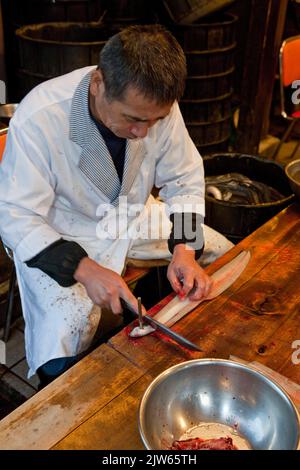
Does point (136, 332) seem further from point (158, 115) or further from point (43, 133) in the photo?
point (43, 133)

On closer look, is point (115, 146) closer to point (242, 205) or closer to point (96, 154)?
point (96, 154)

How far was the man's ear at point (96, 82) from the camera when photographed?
1828 mm

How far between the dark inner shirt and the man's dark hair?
381 mm

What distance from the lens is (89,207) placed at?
232cm

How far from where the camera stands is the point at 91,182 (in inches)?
86.7

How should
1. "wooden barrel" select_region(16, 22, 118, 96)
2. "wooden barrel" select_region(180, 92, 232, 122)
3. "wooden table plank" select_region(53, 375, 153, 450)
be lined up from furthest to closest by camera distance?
"wooden barrel" select_region(180, 92, 232, 122) → "wooden barrel" select_region(16, 22, 118, 96) → "wooden table plank" select_region(53, 375, 153, 450)

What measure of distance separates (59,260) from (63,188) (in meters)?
0.41

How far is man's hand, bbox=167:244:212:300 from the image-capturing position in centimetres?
191

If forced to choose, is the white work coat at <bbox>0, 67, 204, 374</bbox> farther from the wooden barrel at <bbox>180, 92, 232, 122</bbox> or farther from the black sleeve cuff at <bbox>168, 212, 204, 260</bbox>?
the wooden barrel at <bbox>180, 92, 232, 122</bbox>

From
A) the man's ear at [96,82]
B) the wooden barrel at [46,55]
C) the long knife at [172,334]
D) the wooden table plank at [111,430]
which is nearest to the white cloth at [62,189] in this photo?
the man's ear at [96,82]

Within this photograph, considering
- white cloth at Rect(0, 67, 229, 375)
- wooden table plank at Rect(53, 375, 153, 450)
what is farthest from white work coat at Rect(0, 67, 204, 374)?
wooden table plank at Rect(53, 375, 153, 450)

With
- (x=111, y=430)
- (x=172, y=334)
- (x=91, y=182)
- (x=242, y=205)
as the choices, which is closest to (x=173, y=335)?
(x=172, y=334)

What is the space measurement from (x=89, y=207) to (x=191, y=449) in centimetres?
122

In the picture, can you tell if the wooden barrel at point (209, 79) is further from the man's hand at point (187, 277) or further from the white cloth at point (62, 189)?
the man's hand at point (187, 277)
